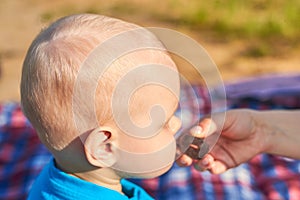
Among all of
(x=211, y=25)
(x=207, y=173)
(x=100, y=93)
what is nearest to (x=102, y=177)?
(x=100, y=93)

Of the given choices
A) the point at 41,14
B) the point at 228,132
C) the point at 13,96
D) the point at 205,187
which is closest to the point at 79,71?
the point at 228,132

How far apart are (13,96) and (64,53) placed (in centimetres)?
174

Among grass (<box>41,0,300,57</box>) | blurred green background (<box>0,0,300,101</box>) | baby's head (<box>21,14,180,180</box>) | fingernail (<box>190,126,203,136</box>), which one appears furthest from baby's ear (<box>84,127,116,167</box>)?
grass (<box>41,0,300,57</box>)

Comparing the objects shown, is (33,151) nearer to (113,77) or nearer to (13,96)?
(13,96)

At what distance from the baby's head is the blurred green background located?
1646 mm

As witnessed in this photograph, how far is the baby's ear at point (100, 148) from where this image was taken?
118cm

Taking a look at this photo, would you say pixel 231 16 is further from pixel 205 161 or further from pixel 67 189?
pixel 67 189

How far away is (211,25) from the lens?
3.32 m

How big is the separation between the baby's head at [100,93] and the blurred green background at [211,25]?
5.40 feet

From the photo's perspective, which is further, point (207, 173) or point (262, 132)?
point (207, 173)

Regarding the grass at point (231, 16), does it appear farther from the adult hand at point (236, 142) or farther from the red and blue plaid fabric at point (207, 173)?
the adult hand at point (236, 142)

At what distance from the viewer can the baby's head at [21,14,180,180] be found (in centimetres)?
115

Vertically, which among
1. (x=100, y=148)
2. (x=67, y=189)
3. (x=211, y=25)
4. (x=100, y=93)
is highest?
(x=100, y=93)

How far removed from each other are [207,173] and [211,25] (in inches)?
57.4
